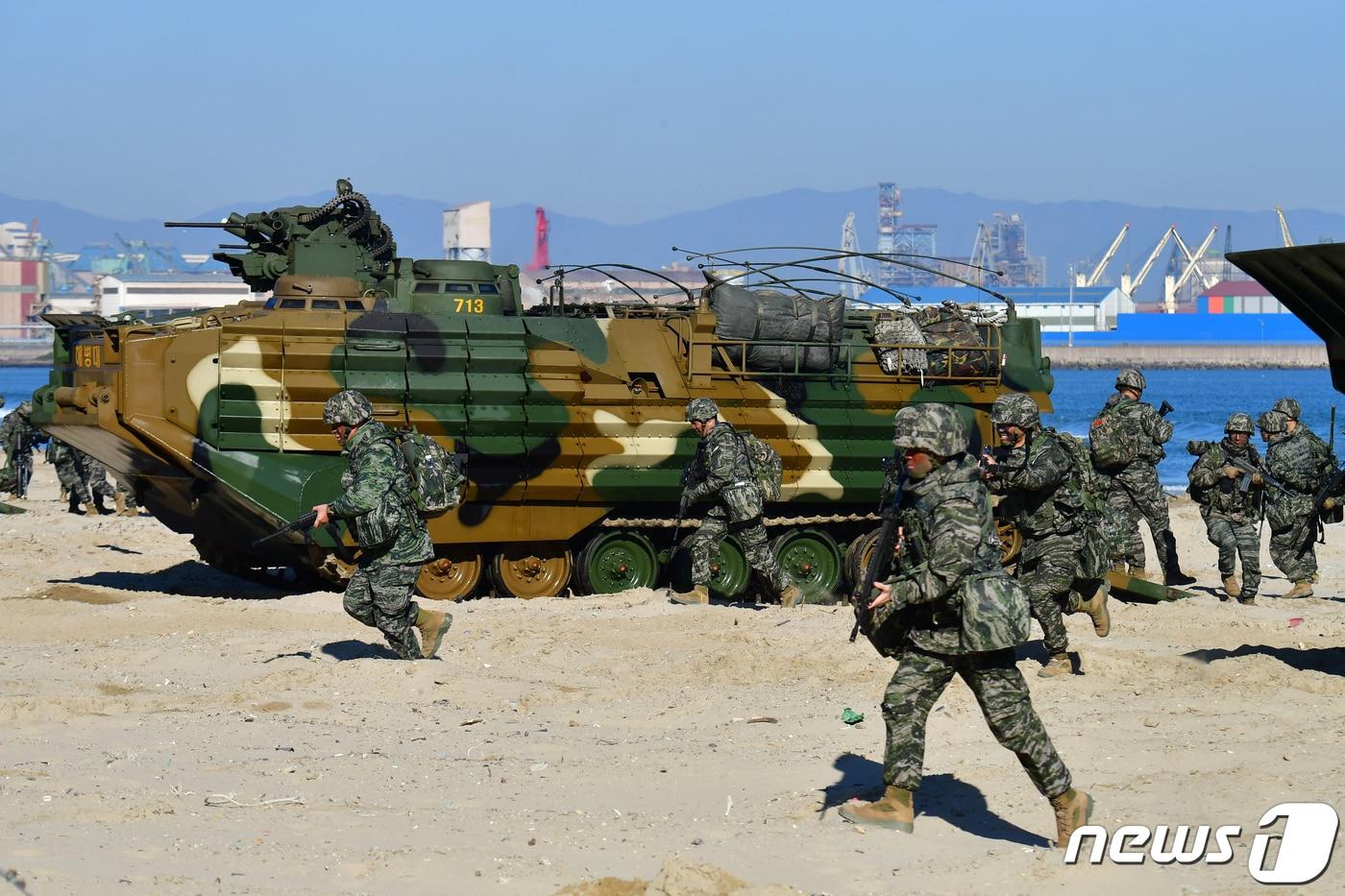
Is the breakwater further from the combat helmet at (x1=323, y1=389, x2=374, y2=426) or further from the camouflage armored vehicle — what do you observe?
the combat helmet at (x1=323, y1=389, x2=374, y2=426)

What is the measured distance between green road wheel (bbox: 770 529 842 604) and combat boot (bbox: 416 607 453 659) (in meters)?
5.75

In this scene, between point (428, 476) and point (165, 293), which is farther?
point (165, 293)

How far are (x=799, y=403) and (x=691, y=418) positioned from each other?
2.46m

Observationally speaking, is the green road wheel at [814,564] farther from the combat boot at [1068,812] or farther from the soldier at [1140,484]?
the combat boot at [1068,812]

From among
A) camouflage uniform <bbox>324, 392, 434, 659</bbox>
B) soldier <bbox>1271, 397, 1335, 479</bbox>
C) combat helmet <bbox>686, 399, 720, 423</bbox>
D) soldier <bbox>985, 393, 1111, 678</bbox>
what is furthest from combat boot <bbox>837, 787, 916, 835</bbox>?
soldier <bbox>1271, 397, 1335, 479</bbox>

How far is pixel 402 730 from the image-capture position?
10258 mm

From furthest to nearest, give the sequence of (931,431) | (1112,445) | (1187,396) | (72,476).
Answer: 1. (1187,396)
2. (72,476)
3. (1112,445)
4. (931,431)

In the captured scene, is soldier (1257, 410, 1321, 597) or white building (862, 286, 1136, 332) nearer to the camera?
soldier (1257, 410, 1321, 597)

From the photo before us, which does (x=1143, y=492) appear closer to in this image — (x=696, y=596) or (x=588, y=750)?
(x=696, y=596)

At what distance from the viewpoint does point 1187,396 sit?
322ft

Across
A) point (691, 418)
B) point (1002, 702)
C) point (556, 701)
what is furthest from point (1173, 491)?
point (1002, 702)

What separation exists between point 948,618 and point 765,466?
849cm

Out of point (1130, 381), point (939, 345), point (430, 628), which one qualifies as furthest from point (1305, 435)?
point (430, 628)

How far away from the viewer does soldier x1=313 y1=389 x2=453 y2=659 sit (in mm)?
11422
